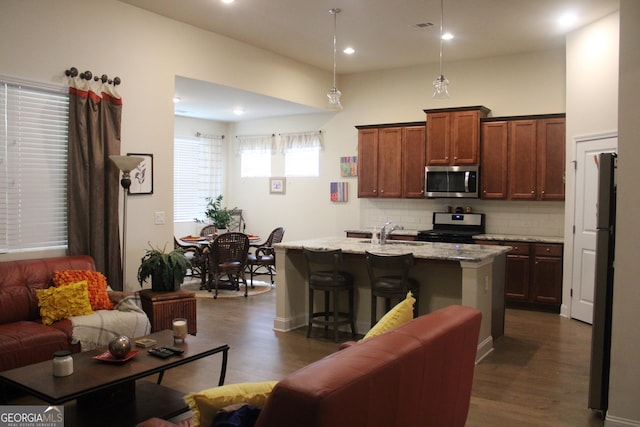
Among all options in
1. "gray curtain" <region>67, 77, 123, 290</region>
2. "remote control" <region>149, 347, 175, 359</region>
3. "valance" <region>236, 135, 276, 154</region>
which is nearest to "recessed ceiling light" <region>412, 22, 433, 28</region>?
"gray curtain" <region>67, 77, 123, 290</region>

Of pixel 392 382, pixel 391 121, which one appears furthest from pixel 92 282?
pixel 391 121

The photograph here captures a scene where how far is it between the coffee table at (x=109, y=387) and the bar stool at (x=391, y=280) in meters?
1.74

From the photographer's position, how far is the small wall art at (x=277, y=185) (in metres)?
9.41

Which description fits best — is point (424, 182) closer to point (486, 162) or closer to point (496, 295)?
point (486, 162)

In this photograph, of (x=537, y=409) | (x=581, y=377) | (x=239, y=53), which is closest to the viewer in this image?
(x=537, y=409)

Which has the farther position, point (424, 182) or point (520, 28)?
point (424, 182)

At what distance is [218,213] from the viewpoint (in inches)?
367

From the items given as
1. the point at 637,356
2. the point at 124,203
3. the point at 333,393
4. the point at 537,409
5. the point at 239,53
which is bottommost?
the point at 537,409

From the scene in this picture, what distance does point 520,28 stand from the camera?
6148 mm

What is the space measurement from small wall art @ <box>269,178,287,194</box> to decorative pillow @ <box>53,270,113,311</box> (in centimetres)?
515

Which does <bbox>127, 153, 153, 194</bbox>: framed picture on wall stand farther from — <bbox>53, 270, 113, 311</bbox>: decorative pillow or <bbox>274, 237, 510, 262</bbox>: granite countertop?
<bbox>274, 237, 510, 262</bbox>: granite countertop

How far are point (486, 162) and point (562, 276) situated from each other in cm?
177

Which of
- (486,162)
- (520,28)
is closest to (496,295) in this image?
(486,162)

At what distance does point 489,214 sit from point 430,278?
9.29 feet
